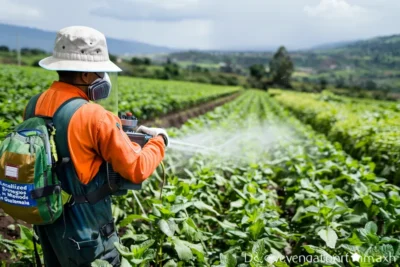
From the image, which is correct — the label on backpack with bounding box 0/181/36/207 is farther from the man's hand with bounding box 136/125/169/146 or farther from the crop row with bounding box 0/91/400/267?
the man's hand with bounding box 136/125/169/146

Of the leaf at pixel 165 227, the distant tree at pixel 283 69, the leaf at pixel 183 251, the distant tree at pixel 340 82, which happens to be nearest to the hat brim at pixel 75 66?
the leaf at pixel 165 227

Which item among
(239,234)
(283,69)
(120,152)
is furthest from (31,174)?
(283,69)

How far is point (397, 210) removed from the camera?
107 inches

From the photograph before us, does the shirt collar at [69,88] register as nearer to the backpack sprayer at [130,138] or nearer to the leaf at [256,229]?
the backpack sprayer at [130,138]

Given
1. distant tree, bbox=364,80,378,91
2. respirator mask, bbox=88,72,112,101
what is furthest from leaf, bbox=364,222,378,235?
distant tree, bbox=364,80,378,91

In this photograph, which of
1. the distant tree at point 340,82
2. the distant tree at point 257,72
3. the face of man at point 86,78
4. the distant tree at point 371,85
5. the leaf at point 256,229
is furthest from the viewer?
the distant tree at point 257,72

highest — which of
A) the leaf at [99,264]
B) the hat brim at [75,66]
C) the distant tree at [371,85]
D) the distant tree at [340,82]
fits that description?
the hat brim at [75,66]

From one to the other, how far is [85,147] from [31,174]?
9.9 inches

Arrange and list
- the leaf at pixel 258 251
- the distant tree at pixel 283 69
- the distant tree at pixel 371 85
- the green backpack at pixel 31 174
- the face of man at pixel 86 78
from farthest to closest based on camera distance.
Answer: the distant tree at pixel 283 69 → the distant tree at pixel 371 85 → the leaf at pixel 258 251 → the face of man at pixel 86 78 → the green backpack at pixel 31 174

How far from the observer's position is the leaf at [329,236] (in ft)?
8.25

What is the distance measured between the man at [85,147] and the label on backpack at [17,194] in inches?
7.1

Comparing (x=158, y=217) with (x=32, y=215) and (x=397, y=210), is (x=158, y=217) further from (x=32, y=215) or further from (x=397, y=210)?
(x=397, y=210)

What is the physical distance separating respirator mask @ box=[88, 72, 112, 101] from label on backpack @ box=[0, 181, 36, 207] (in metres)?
0.49

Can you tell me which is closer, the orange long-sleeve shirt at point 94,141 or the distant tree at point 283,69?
the orange long-sleeve shirt at point 94,141
